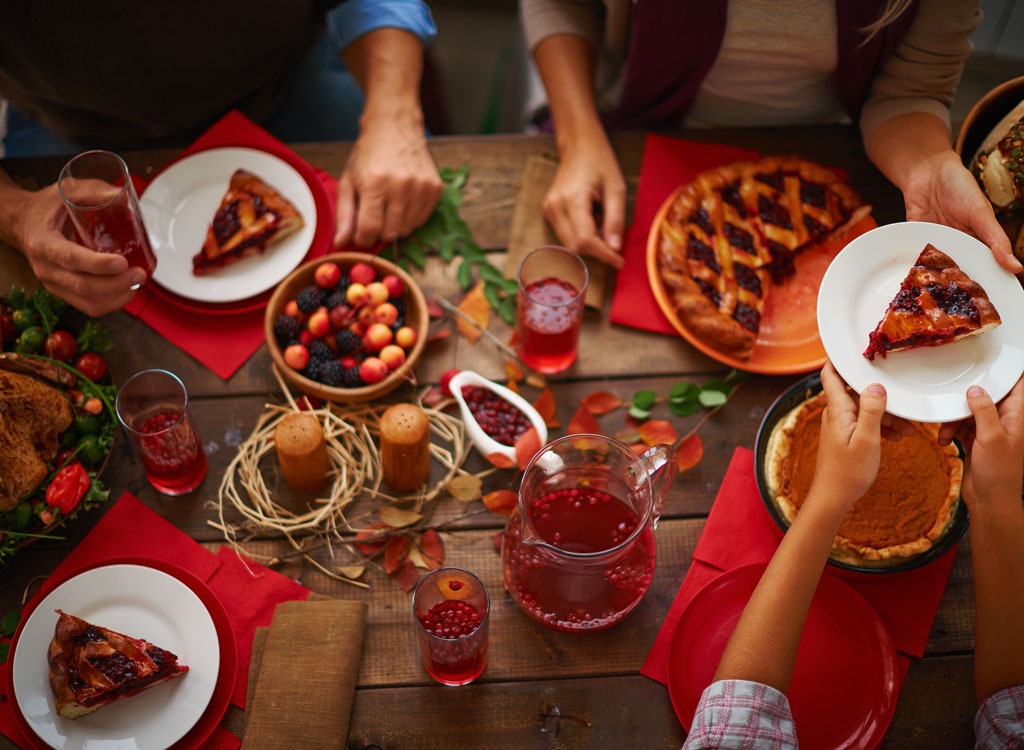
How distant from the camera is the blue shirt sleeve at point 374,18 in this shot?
2.28 meters

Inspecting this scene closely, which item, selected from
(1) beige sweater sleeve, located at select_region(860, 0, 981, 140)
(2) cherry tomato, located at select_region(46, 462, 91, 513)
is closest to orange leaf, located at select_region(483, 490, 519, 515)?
(2) cherry tomato, located at select_region(46, 462, 91, 513)

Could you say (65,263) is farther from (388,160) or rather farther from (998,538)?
(998,538)

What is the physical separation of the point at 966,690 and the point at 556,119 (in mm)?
1652

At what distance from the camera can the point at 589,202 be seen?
2.05m

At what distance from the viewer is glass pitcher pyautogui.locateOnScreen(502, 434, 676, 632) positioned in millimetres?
1596

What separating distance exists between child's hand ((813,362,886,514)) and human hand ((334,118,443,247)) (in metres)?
1.12

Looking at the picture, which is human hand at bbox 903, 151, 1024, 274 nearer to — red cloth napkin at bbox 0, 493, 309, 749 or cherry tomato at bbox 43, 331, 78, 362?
red cloth napkin at bbox 0, 493, 309, 749

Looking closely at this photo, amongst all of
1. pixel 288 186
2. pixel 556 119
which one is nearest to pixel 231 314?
pixel 288 186

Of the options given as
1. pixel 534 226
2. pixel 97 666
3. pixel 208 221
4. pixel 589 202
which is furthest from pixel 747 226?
pixel 97 666

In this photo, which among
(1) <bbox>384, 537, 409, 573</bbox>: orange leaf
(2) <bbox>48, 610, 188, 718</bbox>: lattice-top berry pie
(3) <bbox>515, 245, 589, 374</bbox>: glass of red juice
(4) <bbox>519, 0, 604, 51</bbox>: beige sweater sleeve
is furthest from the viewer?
(4) <bbox>519, 0, 604, 51</bbox>: beige sweater sleeve

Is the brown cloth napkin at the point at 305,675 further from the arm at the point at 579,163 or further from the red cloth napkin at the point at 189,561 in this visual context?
the arm at the point at 579,163

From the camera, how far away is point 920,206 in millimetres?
1873

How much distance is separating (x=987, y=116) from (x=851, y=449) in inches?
36.2

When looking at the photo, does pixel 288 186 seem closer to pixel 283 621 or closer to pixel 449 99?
pixel 283 621
